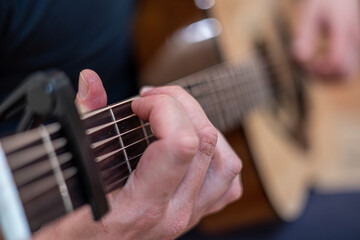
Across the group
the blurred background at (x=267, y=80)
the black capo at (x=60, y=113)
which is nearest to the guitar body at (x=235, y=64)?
the blurred background at (x=267, y=80)

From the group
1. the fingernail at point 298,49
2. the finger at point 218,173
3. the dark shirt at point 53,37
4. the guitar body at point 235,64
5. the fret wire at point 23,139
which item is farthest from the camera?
the fingernail at point 298,49

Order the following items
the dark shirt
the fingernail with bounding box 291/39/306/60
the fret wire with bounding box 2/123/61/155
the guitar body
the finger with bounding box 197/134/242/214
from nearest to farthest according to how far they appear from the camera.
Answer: the fret wire with bounding box 2/123/61/155
the finger with bounding box 197/134/242/214
the dark shirt
the guitar body
the fingernail with bounding box 291/39/306/60

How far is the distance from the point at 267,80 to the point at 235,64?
0.09 m

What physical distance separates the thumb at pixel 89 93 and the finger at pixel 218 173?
3.9 inches

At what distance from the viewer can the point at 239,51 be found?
0.62 meters

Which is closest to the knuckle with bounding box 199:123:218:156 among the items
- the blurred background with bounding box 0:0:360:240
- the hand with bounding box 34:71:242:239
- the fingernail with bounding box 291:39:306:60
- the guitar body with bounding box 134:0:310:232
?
the hand with bounding box 34:71:242:239

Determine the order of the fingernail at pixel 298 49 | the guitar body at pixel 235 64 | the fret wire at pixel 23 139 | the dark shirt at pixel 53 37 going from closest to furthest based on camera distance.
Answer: the fret wire at pixel 23 139, the dark shirt at pixel 53 37, the guitar body at pixel 235 64, the fingernail at pixel 298 49

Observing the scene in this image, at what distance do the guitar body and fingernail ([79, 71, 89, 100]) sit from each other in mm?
311

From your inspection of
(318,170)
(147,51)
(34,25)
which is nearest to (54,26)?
(34,25)

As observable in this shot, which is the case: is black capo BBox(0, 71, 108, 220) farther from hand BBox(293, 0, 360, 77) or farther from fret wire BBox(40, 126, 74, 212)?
hand BBox(293, 0, 360, 77)

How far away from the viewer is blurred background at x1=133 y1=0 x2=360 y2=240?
0.57m

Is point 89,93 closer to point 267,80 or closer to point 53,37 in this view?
point 53,37

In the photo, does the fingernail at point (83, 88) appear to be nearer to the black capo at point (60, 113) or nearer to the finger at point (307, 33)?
the black capo at point (60, 113)

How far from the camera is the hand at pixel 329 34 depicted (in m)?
0.79
